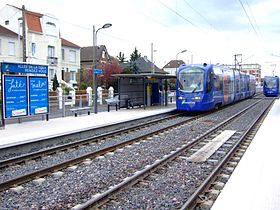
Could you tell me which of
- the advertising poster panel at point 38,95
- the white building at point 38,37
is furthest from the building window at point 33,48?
the advertising poster panel at point 38,95

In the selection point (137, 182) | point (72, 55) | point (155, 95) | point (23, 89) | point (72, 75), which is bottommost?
point (137, 182)

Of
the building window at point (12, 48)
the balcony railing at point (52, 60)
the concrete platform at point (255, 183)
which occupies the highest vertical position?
the building window at point (12, 48)

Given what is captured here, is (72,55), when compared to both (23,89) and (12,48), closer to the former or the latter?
(12,48)

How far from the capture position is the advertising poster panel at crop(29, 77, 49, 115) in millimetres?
14727

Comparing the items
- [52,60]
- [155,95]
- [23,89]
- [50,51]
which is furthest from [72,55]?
[23,89]

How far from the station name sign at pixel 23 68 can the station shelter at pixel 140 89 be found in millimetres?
7567

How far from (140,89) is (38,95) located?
11523 mm

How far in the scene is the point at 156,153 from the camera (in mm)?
9711

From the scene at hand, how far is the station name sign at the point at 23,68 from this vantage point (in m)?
13.6

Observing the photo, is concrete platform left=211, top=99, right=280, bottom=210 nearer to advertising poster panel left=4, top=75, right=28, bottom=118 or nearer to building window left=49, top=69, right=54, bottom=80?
advertising poster panel left=4, top=75, right=28, bottom=118

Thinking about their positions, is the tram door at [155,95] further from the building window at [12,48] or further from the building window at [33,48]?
the building window at [33,48]

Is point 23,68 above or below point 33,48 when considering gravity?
below

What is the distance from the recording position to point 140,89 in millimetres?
25672

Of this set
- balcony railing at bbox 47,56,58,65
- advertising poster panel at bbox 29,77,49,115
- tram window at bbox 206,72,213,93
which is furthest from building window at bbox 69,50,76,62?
advertising poster panel at bbox 29,77,49,115
